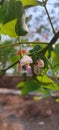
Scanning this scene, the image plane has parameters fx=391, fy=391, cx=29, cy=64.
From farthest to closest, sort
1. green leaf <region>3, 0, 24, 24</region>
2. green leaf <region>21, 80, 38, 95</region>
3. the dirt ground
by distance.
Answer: the dirt ground < green leaf <region>21, 80, 38, 95</region> < green leaf <region>3, 0, 24, 24</region>

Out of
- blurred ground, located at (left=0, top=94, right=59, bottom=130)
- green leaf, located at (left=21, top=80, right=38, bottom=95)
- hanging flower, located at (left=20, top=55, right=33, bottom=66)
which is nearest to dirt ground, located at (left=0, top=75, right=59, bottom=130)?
blurred ground, located at (left=0, top=94, right=59, bottom=130)

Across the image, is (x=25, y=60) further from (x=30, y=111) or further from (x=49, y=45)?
(x=30, y=111)

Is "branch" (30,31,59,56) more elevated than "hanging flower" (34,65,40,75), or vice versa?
"branch" (30,31,59,56)

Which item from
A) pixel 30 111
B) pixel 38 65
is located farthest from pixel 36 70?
pixel 30 111

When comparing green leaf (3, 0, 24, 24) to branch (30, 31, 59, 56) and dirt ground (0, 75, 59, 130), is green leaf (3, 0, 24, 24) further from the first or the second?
dirt ground (0, 75, 59, 130)

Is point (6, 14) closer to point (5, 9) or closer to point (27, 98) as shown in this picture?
point (5, 9)

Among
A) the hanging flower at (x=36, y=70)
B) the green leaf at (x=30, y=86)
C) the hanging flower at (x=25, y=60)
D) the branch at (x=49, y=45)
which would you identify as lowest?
the green leaf at (x=30, y=86)

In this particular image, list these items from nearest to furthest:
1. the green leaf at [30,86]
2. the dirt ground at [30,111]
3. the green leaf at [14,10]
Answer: the green leaf at [14,10] → the green leaf at [30,86] → the dirt ground at [30,111]

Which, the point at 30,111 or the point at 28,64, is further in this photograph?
the point at 30,111

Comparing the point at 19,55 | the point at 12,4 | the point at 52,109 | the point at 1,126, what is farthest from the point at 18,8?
the point at 52,109

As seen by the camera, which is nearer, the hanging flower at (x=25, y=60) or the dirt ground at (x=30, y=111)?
the hanging flower at (x=25, y=60)

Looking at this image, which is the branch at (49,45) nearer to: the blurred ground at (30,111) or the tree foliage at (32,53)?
the tree foliage at (32,53)

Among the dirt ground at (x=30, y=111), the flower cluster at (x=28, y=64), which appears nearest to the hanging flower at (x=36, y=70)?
the flower cluster at (x=28, y=64)

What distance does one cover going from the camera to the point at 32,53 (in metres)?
0.57
